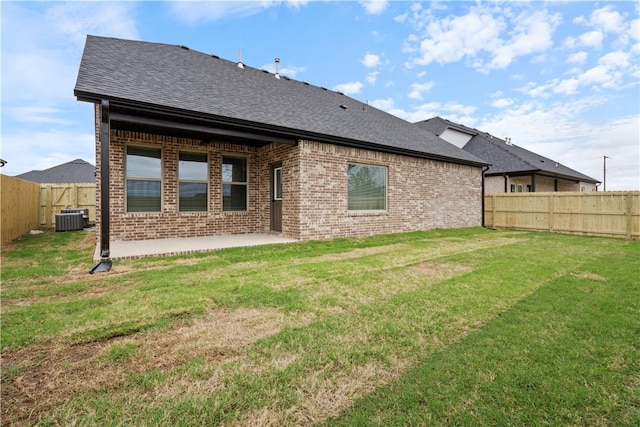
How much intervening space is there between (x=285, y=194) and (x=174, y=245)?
3.27 m

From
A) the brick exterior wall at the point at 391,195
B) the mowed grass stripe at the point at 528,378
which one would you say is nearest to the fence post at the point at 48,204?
the brick exterior wall at the point at 391,195

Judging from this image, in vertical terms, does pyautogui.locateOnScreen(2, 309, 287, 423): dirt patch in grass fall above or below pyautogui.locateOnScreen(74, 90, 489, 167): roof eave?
below

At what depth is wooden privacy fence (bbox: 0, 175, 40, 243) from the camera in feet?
28.6

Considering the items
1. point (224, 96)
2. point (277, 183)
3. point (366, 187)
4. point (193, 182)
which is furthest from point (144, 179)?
point (366, 187)

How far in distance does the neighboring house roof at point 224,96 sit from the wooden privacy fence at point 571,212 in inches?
107

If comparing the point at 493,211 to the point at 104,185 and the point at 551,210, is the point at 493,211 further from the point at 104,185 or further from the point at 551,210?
the point at 104,185

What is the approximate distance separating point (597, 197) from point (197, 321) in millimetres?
14178

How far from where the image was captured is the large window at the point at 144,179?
8062 mm

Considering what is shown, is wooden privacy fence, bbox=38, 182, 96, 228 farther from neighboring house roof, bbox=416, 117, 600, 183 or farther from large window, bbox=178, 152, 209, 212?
neighboring house roof, bbox=416, 117, 600, 183

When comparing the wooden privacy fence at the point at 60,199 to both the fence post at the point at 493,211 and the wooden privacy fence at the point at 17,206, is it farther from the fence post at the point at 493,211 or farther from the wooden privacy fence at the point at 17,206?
the fence post at the point at 493,211

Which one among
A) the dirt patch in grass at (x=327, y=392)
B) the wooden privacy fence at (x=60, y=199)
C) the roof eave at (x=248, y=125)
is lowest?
the dirt patch in grass at (x=327, y=392)

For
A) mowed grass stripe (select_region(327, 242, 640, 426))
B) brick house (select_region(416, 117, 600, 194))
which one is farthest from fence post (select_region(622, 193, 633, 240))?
mowed grass stripe (select_region(327, 242, 640, 426))

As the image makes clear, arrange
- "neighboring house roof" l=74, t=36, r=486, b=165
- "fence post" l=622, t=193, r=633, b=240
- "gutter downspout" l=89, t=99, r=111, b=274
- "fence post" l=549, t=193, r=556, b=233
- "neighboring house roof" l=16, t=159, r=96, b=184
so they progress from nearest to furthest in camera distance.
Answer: "gutter downspout" l=89, t=99, r=111, b=274, "neighboring house roof" l=74, t=36, r=486, b=165, "fence post" l=622, t=193, r=633, b=240, "fence post" l=549, t=193, r=556, b=233, "neighboring house roof" l=16, t=159, r=96, b=184

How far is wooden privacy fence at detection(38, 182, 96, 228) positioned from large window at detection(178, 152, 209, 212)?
30.1 feet
